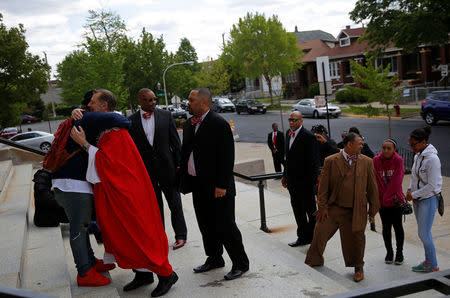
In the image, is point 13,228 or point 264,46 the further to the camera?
point 264,46

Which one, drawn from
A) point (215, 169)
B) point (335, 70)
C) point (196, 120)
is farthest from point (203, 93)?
point (335, 70)

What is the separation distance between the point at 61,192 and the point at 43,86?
22527mm

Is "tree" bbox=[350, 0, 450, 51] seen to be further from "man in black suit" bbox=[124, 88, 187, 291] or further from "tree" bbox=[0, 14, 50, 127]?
"man in black suit" bbox=[124, 88, 187, 291]

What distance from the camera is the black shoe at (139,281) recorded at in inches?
159

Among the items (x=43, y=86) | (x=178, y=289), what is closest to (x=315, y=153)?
(x=178, y=289)

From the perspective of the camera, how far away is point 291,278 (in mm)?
4270

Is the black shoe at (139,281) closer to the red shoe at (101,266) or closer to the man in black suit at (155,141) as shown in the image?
the red shoe at (101,266)

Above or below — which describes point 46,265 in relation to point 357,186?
below

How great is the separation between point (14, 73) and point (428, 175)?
2168 centimetres

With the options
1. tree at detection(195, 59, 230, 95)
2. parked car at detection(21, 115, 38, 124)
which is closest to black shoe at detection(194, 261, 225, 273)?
A: tree at detection(195, 59, 230, 95)

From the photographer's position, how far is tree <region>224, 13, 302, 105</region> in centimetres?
4656

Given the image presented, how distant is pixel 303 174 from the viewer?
6.03 m

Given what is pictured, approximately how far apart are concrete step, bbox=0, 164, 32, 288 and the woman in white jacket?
438 cm

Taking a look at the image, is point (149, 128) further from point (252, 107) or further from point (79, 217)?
point (252, 107)
